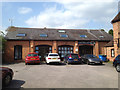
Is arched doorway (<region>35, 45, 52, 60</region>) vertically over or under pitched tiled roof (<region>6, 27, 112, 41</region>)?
under

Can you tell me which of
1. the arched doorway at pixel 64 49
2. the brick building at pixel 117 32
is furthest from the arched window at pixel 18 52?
the brick building at pixel 117 32

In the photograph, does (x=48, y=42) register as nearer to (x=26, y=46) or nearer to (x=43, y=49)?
(x=43, y=49)

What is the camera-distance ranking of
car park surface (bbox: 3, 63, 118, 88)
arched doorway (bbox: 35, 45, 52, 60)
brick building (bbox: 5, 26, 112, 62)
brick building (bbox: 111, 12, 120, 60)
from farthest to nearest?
arched doorway (bbox: 35, 45, 52, 60) < brick building (bbox: 5, 26, 112, 62) < brick building (bbox: 111, 12, 120, 60) < car park surface (bbox: 3, 63, 118, 88)

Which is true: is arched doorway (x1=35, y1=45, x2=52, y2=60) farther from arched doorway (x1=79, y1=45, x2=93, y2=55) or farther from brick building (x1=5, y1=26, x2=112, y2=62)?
arched doorway (x1=79, y1=45, x2=93, y2=55)

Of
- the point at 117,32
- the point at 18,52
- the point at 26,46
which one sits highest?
the point at 117,32

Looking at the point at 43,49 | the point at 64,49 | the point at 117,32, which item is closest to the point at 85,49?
the point at 64,49

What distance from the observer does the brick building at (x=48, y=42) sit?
61.1 feet

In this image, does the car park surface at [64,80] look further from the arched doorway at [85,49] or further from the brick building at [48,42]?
the arched doorway at [85,49]

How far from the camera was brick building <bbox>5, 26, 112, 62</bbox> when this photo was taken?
18625mm

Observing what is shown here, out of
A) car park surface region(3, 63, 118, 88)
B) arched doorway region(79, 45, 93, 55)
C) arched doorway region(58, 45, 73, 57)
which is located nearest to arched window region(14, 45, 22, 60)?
arched doorway region(58, 45, 73, 57)

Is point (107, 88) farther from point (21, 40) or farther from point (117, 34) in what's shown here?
point (21, 40)

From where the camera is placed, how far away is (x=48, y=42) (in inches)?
767

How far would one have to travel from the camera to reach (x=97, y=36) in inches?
875

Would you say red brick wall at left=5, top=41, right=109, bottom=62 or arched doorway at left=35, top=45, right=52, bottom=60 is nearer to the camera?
red brick wall at left=5, top=41, right=109, bottom=62
